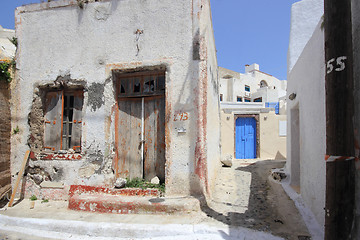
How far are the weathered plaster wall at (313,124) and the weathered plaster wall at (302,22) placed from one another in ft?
7.24

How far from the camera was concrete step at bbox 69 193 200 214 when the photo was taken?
383 cm

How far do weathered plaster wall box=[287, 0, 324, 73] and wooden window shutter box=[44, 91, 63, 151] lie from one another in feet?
21.0

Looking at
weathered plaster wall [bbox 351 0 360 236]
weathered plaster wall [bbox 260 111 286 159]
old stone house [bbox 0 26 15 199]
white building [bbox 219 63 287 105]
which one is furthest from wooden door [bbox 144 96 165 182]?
white building [bbox 219 63 287 105]

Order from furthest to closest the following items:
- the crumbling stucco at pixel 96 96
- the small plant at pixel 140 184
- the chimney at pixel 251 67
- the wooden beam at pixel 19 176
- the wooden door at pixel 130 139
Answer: the chimney at pixel 251 67
the wooden door at pixel 130 139
the crumbling stucco at pixel 96 96
the wooden beam at pixel 19 176
the small plant at pixel 140 184

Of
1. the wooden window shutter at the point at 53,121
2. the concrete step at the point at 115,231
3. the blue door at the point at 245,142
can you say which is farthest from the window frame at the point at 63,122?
the blue door at the point at 245,142

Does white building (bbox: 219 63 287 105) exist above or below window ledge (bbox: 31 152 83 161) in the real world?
above

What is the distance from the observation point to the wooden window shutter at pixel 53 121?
16.9 ft

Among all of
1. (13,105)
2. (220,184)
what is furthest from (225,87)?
(13,105)

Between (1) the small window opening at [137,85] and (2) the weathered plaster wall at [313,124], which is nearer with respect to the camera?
(2) the weathered plaster wall at [313,124]

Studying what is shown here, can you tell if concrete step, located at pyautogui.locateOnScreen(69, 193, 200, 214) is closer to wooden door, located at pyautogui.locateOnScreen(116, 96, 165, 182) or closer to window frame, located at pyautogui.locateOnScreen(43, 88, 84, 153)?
wooden door, located at pyautogui.locateOnScreen(116, 96, 165, 182)

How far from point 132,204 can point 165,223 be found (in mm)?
739

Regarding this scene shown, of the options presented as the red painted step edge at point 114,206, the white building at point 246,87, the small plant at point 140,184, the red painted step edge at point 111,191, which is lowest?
the red painted step edge at point 114,206

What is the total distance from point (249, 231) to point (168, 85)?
2.73m

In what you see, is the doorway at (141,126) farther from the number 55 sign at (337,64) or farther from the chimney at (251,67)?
the chimney at (251,67)
